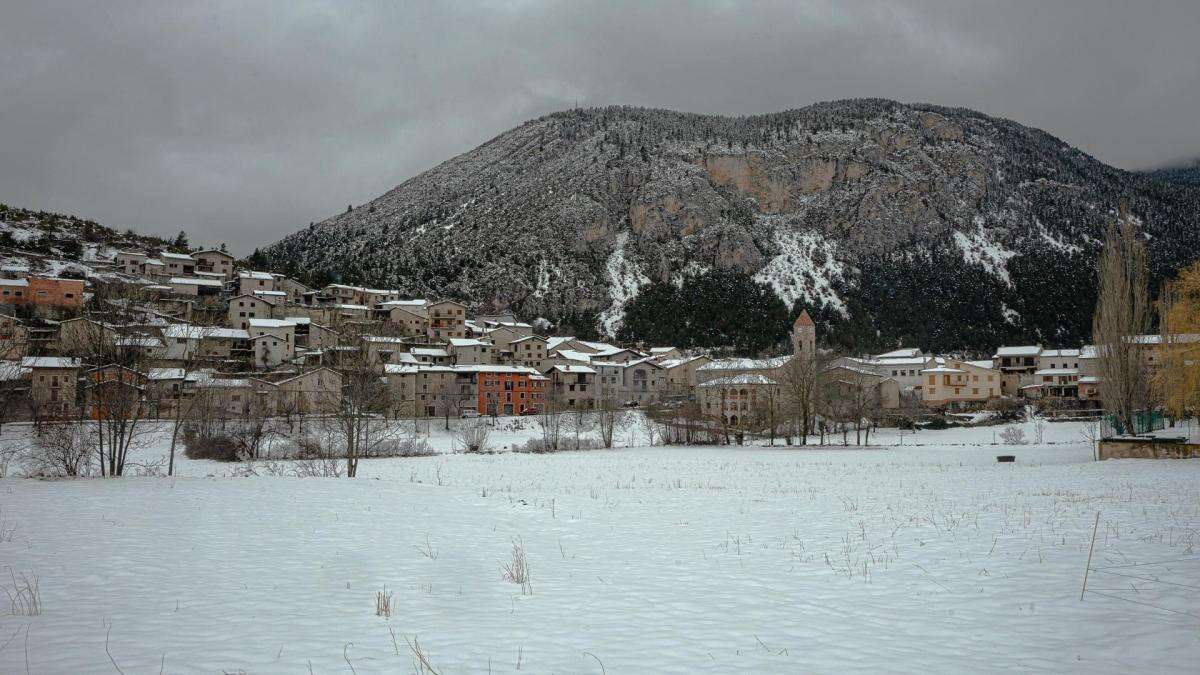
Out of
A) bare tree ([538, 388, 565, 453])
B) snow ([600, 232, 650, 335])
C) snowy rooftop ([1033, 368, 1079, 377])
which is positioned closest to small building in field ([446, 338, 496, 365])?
bare tree ([538, 388, 565, 453])

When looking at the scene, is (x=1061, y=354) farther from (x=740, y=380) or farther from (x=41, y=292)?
(x=41, y=292)

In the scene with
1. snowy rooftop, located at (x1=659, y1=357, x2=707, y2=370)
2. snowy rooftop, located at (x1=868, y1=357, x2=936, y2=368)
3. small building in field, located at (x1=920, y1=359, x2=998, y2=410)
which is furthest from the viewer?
snowy rooftop, located at (x1=659, y1=357, x2=707, y2=370)

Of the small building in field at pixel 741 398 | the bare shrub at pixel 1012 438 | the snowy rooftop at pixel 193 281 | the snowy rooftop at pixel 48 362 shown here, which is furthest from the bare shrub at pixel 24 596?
the snowy rooftop at pixel 193 281

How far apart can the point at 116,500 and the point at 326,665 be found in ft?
46.4

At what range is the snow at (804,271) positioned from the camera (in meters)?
174

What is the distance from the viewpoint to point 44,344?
2731 inches

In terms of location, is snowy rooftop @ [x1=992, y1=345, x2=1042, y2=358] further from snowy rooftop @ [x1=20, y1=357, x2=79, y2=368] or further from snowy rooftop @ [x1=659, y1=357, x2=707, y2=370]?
snowy rooftop @ [x1=20, y1=357, x2=79, y2=368]

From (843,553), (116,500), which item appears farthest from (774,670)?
(116,500)

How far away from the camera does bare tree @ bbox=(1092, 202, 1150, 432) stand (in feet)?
119

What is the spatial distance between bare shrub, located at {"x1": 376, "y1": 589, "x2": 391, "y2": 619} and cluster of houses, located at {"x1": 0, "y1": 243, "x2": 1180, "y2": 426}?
169ft

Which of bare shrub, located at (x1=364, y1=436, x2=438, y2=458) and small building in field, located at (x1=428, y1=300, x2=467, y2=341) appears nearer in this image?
bare shrub, located at (x1=364, y1=436, x2=438, y2=458)

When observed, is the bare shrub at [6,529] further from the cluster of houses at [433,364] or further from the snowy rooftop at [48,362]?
the snowy rooftop at [48,362]

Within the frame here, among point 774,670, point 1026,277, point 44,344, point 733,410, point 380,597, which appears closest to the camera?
point 774,670

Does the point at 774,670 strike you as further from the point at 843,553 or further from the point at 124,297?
the point at 124,297
